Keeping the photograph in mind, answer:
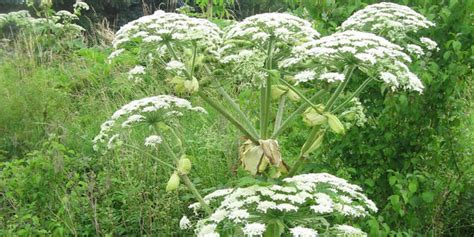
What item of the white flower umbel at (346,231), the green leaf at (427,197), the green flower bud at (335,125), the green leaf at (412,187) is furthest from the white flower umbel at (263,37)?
the green leaf at (427,197)

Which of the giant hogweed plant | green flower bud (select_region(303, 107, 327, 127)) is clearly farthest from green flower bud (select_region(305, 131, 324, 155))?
green flower bud (select_region(303, 107, 327, 127))

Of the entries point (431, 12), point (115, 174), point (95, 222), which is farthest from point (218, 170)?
point (431, 12)

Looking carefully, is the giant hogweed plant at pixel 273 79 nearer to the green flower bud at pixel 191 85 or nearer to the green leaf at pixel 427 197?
the green flower bud at pixel 191 85

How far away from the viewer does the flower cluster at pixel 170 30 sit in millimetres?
2504

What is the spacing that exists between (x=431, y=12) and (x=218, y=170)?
2.06 m

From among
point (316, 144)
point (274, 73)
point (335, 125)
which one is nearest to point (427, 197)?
point (316, 144)

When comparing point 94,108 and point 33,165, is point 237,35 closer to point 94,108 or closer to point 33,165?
point 33,165

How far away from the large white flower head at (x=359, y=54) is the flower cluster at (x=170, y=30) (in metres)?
0.41

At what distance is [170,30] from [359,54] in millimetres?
859

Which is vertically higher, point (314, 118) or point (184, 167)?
point (314, 118)

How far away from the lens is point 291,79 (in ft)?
9.20

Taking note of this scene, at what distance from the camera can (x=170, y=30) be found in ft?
8.50

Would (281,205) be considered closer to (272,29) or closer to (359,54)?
(359,54)

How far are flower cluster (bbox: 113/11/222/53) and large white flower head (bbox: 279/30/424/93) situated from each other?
406 millimetres
